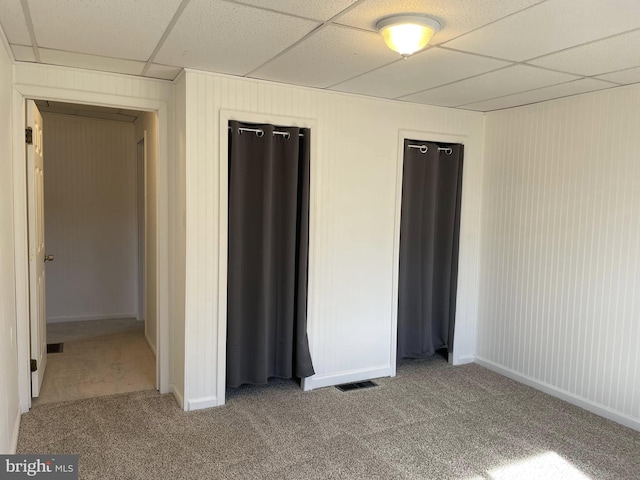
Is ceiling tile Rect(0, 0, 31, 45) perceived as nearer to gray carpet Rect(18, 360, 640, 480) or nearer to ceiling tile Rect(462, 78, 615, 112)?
gray carpet Rect(18, 360, 640, 480)

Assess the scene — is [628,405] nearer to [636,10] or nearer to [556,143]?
[556,143]

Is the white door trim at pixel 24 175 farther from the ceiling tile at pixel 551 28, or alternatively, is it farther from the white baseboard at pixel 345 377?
the ceiling tile at pixel 551 28

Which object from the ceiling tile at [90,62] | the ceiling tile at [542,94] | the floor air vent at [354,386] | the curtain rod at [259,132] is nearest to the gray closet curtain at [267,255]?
the curtain rod at [259,132]

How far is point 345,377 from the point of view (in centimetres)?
400

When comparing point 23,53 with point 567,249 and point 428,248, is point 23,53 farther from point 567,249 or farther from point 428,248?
point 567,249

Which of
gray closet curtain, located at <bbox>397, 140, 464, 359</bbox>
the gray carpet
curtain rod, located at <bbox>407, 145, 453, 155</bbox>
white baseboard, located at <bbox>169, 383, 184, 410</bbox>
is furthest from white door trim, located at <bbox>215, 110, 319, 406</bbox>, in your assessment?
curtain rod, located at <bbox>407, 145, 453, 155</bbox>

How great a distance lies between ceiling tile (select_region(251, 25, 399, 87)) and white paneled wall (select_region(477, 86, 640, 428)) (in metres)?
1.70

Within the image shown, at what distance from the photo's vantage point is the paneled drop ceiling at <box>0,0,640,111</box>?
6.98 feet

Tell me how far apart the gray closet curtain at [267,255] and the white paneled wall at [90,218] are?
296cm

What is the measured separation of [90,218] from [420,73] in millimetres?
4370

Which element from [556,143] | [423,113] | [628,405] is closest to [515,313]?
[628,405]

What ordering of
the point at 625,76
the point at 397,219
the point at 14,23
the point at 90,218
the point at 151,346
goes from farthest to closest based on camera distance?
the point at 90,218 → the point at 151,346 → the point at 397,219 → the point at 625,76 → the point at 14,23

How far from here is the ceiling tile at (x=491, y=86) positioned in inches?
121

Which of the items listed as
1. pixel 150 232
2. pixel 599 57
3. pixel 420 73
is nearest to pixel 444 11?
pixel 420 73
